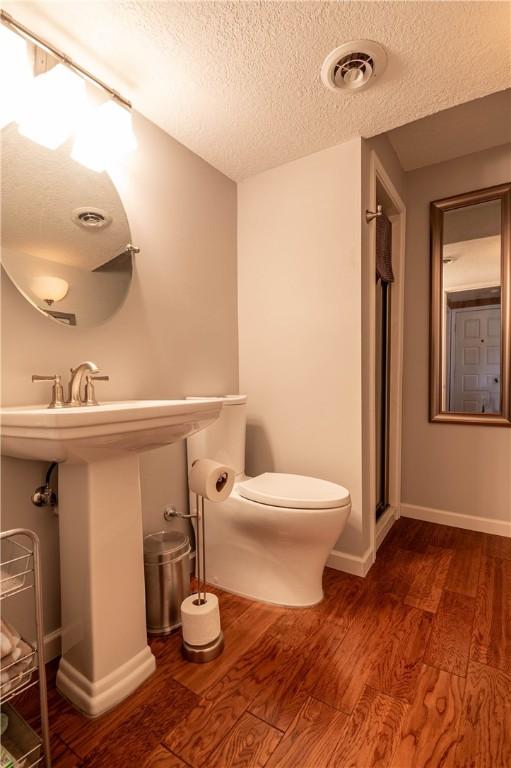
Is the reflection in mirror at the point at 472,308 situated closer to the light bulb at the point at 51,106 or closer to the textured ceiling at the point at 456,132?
the textured ceiling at the point at 456,132

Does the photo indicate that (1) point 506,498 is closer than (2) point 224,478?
No

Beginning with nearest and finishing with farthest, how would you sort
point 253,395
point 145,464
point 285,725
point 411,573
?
point 285,725, point 145,464, point 411,573, point 253,395

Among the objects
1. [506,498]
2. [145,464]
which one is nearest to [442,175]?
[506,498]

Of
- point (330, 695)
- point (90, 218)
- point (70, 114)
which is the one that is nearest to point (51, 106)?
point (70, 114)

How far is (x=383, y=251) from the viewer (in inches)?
76.4

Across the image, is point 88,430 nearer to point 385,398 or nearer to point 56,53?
point 56,53

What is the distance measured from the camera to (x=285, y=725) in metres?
0.93

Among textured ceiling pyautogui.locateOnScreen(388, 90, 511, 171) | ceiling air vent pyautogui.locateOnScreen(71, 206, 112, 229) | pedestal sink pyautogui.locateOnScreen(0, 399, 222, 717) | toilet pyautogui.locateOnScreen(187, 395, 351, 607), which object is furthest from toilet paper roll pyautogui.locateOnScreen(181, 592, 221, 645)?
textured ceiling pyautogui.locateOnScreen(388, 90, 511, 171)

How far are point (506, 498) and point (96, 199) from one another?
8.23 feet

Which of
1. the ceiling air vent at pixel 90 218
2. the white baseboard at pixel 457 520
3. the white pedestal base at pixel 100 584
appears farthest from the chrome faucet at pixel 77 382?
the white baseboard at pixel 457 520

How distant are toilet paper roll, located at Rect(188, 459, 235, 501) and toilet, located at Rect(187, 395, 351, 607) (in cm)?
19

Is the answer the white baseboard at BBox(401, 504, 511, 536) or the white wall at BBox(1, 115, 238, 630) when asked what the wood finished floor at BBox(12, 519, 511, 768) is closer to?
the white wall at BBox(1, 115, 238, 630)

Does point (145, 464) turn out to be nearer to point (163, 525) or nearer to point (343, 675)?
point (163, 525)

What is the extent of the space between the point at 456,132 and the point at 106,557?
255cm
